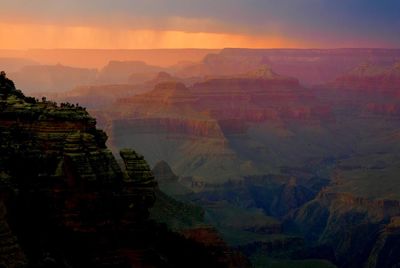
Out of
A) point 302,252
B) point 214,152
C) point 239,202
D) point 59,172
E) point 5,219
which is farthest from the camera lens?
point 214,152

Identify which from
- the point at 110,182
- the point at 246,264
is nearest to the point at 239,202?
the point at 246,264

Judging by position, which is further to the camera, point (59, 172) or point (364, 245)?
point (364, 245)

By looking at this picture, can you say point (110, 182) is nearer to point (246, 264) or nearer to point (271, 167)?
point (246, 264)

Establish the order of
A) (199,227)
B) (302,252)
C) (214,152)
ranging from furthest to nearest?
1. (214,152)
2. (302,252)
3. (199,227)

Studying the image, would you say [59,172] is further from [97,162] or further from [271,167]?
[271,167]

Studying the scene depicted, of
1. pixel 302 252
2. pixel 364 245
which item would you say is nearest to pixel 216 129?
pixel 364 245

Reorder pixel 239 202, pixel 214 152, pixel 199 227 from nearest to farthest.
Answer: pixel 199 227, pixel 239 202, pixel 214 152

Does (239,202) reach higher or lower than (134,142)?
lower

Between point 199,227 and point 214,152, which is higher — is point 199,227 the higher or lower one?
the lower one

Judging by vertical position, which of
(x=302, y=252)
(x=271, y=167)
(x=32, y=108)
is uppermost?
(x=271, y=167)
